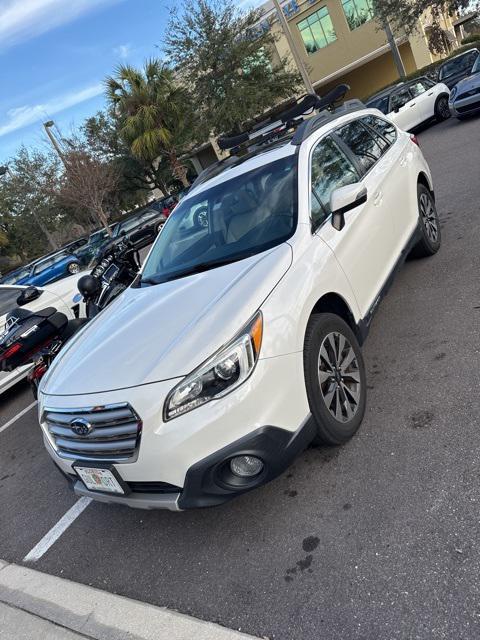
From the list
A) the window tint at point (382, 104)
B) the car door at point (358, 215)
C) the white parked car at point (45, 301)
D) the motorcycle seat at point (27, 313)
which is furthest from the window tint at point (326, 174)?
the window tint at point (382, 104)

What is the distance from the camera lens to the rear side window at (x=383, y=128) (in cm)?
472

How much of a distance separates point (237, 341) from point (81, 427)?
969mm

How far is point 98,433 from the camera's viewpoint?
8.45 feet

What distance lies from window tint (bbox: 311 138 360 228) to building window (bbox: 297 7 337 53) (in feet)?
111

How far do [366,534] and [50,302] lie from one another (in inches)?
221

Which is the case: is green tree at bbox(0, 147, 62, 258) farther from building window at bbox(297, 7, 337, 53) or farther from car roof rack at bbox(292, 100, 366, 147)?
car roof rack at bbox(292, 100, 366, 147)

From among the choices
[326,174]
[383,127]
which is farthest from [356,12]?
[326,174]

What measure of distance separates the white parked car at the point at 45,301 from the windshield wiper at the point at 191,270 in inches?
139

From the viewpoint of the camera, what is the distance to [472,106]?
40.9ft

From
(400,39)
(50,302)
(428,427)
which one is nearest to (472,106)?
(50,302)

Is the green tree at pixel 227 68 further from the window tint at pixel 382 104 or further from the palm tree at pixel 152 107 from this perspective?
the window tint at pixel 382 104

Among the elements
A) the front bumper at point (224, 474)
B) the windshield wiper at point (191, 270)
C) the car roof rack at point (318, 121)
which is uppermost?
the car roof rack at point (318, 121)

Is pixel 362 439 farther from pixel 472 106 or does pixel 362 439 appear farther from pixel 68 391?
pixel 472 106

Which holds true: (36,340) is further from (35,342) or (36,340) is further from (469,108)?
(469,108)
